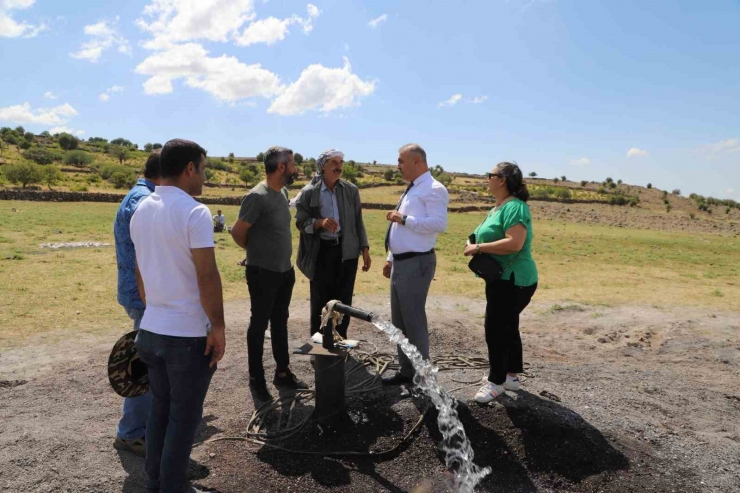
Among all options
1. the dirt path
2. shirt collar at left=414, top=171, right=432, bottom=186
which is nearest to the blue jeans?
the dirt path

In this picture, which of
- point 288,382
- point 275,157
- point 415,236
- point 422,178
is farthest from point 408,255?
point 288,382

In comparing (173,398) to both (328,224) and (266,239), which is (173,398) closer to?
(266,239)

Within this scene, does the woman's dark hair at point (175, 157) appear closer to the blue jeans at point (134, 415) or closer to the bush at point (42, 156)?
the blue jeans at point (134, 415)

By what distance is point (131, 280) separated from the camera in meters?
3.46

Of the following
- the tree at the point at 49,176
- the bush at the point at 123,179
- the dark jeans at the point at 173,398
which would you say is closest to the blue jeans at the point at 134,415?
the dark jeans at the point at 173,398

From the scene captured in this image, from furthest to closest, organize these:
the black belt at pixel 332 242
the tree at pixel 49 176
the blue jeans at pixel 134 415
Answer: the tree at pixel 49 176 < the black belt at pixel 332 242 < the blue jeans at pixel 134 415

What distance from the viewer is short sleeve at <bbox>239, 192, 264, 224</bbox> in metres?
4.21

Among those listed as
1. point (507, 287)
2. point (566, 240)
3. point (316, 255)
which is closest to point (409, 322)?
point (507, 287)

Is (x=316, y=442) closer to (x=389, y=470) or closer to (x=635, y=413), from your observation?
(x=389, y=470)

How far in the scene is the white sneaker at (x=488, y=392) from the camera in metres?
4.07

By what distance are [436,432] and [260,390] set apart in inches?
65.8

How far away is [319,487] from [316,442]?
0.50 metres

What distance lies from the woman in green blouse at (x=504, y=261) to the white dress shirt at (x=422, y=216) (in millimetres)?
364

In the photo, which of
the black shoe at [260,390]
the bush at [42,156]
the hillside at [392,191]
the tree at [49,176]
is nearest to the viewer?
the black shoe at [260,390]
